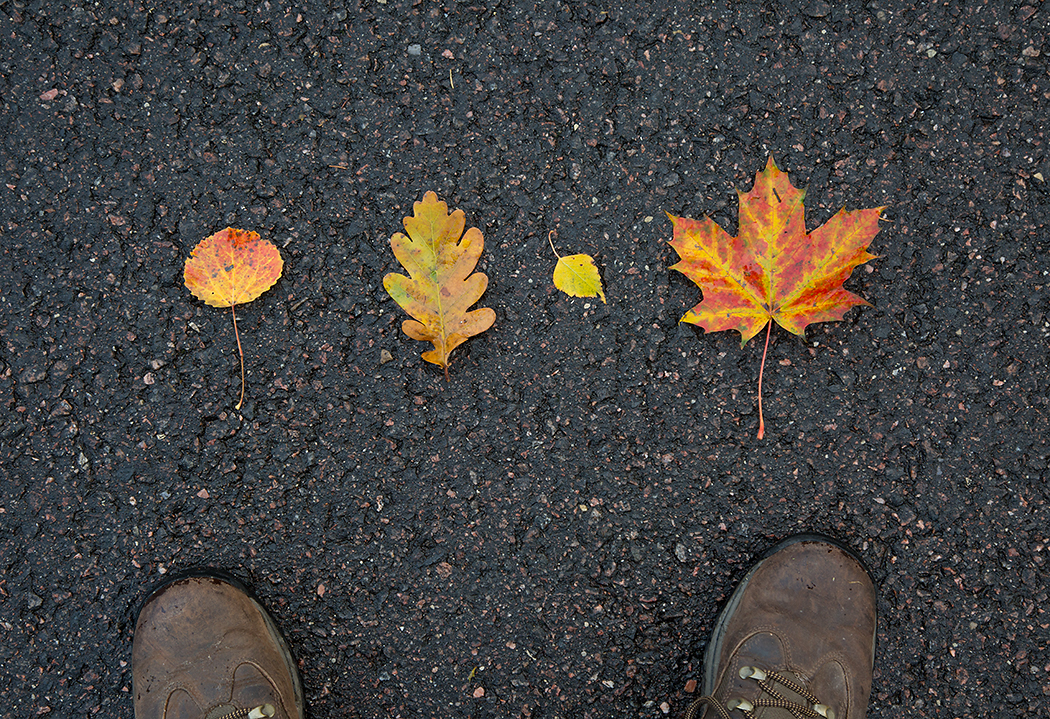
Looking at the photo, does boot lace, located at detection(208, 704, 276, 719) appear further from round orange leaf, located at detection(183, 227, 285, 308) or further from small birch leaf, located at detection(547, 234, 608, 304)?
small birch leaf, located at detection(547, 234, 608, 304)

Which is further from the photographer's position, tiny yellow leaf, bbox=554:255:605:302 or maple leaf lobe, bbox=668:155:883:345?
tiny yellow leaf, bbox=554:255:605:302

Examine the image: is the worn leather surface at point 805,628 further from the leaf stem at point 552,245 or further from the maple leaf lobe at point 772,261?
the leaf stem at point 552,245

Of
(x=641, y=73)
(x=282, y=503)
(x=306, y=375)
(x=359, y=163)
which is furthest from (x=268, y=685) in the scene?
(x=641, y=73)

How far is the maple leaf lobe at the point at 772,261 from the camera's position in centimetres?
171

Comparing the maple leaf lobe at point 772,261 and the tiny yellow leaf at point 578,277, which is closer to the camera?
the maple leaf lobe at point 772,261

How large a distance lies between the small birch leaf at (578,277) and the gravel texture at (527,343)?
4 cm

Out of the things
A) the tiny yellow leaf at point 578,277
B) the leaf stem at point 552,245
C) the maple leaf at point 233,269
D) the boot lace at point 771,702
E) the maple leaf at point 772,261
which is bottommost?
the boot lace at point 771,702

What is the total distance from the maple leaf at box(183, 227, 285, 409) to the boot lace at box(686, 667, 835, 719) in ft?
4.92

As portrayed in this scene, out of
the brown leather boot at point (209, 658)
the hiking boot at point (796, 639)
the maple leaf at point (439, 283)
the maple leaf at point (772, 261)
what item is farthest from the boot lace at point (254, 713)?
the maple leaf at point (772, 261)

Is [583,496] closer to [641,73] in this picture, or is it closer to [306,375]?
[306,375]

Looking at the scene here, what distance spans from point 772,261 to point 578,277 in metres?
0.49

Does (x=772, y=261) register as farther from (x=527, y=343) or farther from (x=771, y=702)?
(x=771, y=702)

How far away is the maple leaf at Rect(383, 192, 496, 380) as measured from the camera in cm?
175

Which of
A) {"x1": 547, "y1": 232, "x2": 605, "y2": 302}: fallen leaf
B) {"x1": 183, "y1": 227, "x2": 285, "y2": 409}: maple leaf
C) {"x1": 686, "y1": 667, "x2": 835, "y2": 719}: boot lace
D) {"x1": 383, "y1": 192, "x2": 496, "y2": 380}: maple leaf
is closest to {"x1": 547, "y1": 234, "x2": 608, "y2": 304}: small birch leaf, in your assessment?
{"x1": 547, "y1": 232, "x2": 605, "y2": 302}: fallen leaf
